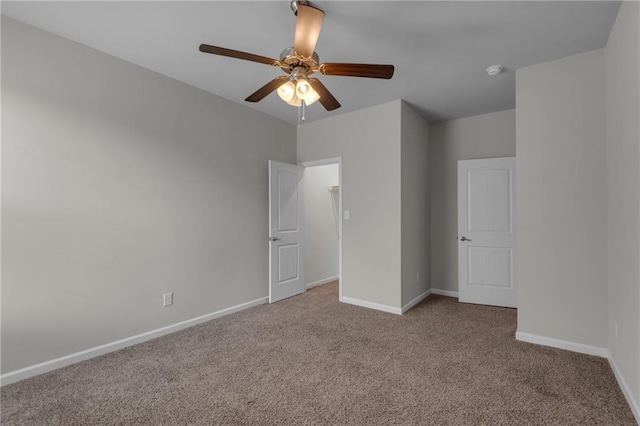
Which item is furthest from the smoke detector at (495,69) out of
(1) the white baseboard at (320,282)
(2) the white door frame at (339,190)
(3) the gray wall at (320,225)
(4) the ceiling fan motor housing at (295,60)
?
(1) the white baseboard at (320,282)

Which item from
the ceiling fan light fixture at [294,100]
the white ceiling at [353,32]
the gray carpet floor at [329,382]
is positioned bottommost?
the gray carpet floor at [329,382]

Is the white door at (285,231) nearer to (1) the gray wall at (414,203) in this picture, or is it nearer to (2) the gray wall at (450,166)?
(1) the gray wall at (414,203)

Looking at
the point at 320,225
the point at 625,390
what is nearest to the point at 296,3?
the point at 625,390

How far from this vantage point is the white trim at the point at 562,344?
2.64 meters

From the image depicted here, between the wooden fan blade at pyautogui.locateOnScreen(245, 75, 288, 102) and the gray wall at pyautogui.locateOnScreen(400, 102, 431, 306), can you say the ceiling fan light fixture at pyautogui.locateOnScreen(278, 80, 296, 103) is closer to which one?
the wooden fan blade at pyautogui.locateOnScreen(245, 75, 288, 102)

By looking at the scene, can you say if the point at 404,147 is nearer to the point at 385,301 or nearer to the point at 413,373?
the point at 385,301

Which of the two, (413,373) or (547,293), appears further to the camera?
(547,293)

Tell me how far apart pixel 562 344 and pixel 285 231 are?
3.26 metres

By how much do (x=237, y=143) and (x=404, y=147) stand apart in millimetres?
2077

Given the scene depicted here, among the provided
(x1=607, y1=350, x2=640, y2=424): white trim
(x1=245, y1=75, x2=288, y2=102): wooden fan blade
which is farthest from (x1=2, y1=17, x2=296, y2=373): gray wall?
(x1=607, y1=350, x2=640, y2=424): white trim

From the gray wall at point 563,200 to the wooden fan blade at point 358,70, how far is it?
1714 millimetres

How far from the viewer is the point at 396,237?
12.7 ft

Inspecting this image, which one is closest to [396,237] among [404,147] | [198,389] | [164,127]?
[404,147]

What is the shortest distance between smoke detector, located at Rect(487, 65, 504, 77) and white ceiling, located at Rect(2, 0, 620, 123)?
2.8 inches
